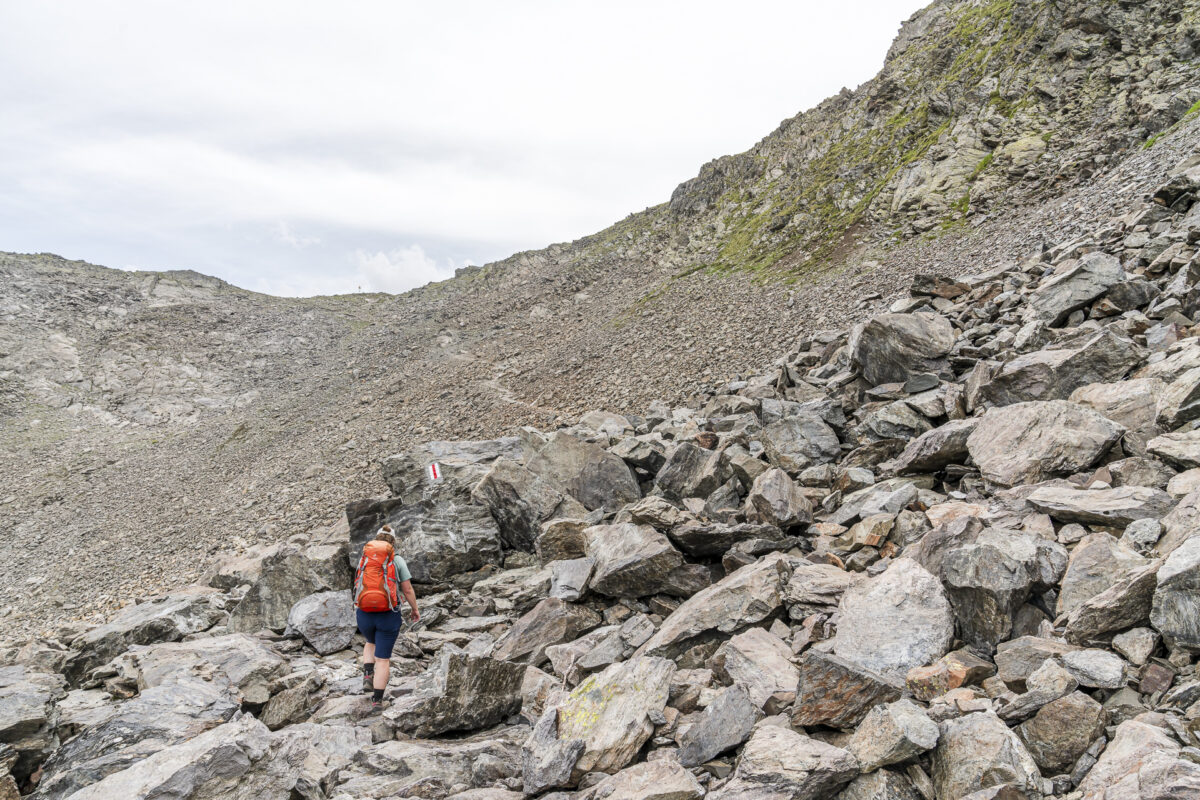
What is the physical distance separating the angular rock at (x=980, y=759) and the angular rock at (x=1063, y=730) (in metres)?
0.12

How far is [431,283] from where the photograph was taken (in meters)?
78.1

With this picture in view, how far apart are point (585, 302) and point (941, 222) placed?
2533 cm

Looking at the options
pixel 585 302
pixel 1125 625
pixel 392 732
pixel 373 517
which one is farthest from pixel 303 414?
pixel 1125 625

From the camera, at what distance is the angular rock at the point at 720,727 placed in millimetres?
5281

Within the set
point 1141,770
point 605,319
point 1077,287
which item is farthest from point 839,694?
point 605,319

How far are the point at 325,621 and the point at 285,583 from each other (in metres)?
1.68

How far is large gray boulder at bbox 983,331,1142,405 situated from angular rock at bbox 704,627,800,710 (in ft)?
20.9

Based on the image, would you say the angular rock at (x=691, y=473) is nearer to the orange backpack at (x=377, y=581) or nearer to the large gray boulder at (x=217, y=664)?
the orange backpack at (x=377, y=581)

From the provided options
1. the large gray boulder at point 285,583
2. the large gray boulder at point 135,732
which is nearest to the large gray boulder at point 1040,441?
the large gray boulder at point 135,732

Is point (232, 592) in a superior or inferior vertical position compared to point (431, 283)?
inferior

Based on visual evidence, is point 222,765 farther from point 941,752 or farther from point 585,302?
point 585,302

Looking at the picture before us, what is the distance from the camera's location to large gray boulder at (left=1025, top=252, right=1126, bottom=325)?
37.4 feet

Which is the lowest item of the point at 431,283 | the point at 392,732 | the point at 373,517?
the point at 392,732

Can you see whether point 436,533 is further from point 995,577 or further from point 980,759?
point 980,759
